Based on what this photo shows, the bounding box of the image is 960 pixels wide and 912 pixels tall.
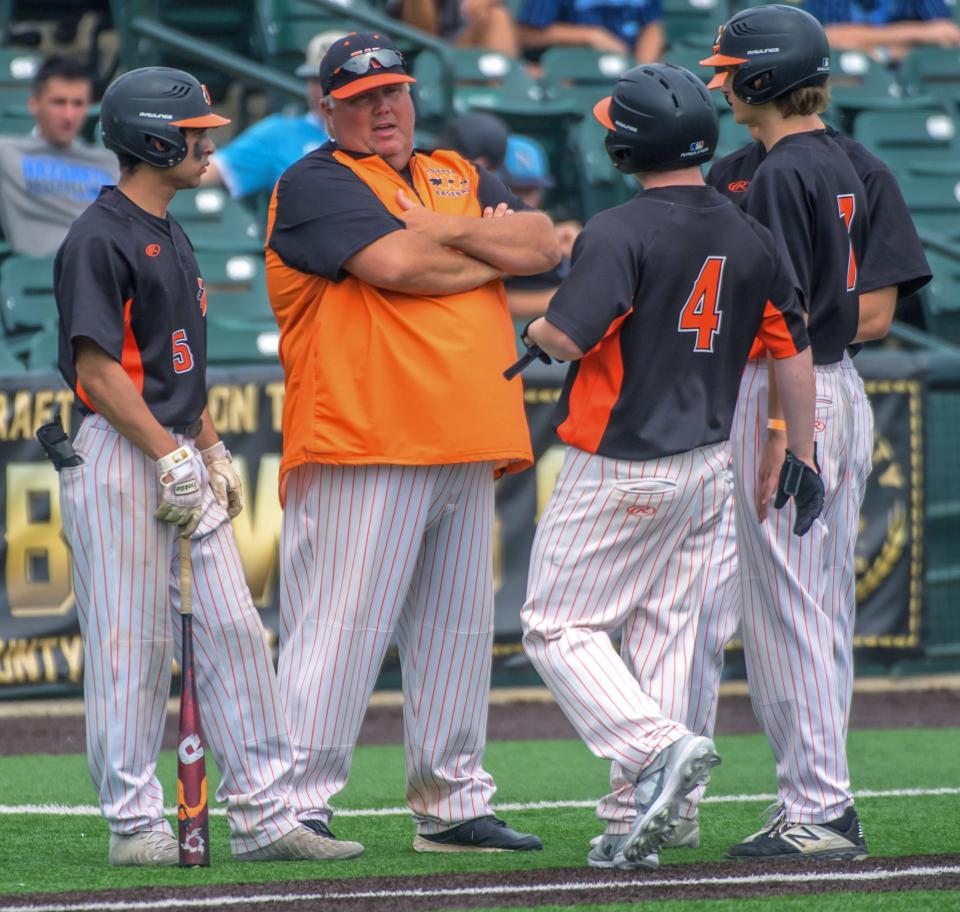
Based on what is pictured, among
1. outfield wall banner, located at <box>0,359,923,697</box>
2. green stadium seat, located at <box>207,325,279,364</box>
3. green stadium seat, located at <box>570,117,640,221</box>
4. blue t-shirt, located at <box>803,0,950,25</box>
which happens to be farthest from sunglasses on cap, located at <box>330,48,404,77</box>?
blue t-shirt, located at <box>803,0,950,25</box>

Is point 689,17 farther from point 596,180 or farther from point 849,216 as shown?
point 849,216

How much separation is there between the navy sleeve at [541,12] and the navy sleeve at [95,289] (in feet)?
24.9

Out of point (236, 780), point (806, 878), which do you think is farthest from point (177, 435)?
point (806, 878)

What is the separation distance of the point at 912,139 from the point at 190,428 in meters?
7.43

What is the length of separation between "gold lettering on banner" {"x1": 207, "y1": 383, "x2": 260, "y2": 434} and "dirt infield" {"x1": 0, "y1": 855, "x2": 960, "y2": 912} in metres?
3.70

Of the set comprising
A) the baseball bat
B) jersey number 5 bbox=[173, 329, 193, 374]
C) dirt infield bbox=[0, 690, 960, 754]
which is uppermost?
jersey number 5 bbox=[173, 329, 193, 374]

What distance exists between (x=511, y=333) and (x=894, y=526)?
401 centimetres

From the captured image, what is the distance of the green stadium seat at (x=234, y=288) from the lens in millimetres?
8680

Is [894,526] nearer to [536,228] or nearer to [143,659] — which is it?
[536,228]

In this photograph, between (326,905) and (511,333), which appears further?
(511,333)

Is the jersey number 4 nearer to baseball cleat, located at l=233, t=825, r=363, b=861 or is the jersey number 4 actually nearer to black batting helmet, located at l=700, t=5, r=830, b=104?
black batting helmet, located at l=700, t=5, r=830, b=104

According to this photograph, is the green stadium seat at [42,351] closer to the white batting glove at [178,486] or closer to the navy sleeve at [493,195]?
the navy sleeve at [493,195]

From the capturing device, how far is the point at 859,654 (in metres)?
8.22

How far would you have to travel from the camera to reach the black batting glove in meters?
4.29
